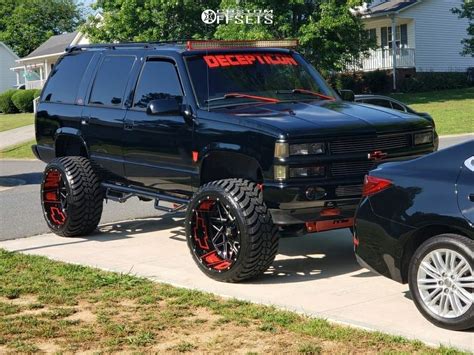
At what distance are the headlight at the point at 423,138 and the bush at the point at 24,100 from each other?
45207mm

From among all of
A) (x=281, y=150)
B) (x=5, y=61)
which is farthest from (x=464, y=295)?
(x=5, y=61)

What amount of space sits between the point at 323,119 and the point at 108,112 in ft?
9.21

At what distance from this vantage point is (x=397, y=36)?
42156 millimetres

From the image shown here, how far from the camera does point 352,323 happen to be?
5.36m

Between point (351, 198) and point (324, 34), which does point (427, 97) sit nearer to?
point (324, 34)

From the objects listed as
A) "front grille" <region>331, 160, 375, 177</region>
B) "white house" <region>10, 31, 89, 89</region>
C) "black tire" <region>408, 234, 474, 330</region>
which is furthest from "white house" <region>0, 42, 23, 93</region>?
"black tire" <region>408, 234, 474, 330</region>

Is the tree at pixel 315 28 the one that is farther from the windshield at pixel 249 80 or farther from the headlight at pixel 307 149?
the headlight at pixel 307 149

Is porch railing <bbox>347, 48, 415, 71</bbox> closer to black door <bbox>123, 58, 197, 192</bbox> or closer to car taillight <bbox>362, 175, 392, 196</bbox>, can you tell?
black door <bbox>123, 58, 197, 192</bbox>

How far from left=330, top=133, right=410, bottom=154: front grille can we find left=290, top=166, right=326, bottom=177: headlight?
Result: 20 cm

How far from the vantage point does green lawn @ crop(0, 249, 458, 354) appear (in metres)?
4.92

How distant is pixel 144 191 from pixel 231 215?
77.1 inches

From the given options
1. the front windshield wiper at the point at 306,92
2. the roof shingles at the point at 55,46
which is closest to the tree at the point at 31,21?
the roof shingles at the point at 55,46

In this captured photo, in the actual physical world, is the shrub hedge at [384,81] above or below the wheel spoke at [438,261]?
above

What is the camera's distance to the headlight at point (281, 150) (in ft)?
20.6
